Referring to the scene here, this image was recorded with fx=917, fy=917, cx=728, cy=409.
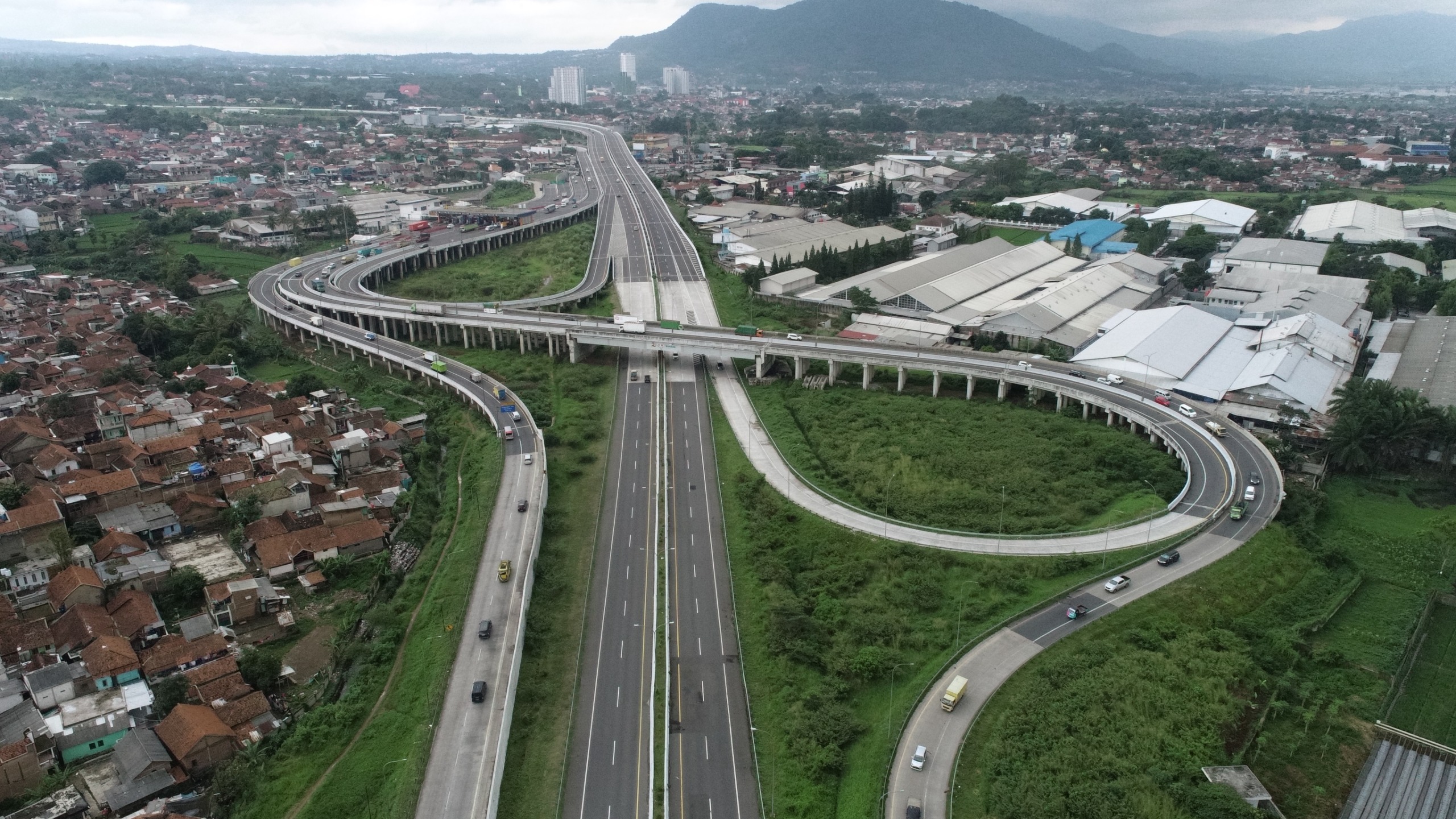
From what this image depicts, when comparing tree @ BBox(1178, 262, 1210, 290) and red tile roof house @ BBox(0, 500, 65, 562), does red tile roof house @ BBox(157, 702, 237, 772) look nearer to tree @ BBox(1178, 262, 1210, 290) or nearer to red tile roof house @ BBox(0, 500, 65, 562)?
red tile roof house @ BBox(0, 500, 65, 562)

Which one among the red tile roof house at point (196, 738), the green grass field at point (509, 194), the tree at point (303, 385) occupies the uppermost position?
the green grass field at point (509, 194)

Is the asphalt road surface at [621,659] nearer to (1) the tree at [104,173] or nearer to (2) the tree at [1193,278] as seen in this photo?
(2) the tree at [1193,278]

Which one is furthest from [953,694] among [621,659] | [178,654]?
[178,654]

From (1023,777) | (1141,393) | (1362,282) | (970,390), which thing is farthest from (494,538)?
(1362,282)

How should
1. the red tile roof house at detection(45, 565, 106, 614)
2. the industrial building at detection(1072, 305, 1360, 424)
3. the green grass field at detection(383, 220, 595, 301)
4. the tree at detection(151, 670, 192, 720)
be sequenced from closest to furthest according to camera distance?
1. the tree at detection(151, 670, 192, 720)
2. the red tile roof house at detection(45, 565, 106, 614)
3. the industrial building at detection(1072, 305, 1360, 424)
4. the green grass field at detection(383, 220, 595, 301)

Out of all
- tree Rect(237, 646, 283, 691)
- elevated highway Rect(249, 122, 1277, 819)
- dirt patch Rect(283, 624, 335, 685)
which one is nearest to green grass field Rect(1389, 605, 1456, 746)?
elevated highway Rect(249, 122, 1277, 819)

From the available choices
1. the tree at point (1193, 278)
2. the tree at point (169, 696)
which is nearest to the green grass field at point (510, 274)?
the tree at point (169, 696)
